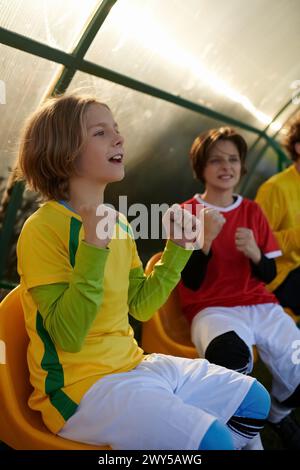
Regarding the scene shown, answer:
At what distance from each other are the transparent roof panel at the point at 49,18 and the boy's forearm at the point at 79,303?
1.36 meters

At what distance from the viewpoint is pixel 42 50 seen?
2.59 m

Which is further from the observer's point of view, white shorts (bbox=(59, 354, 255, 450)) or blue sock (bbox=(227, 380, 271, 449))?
blue sock (bbox=(227, 380, 271, 449))

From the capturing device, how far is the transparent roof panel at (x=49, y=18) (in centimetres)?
240

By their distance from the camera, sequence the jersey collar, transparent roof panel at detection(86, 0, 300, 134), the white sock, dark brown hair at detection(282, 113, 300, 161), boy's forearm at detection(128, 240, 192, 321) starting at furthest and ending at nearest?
dark brown hair at detection(282, 113, 300, 161)
transparent roof panel at detection(86, 0, 300, 134)
the jersey collar
the white sock
boy's forearm at detection(128, 240, 192, 321)

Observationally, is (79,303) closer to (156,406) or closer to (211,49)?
(156,406)

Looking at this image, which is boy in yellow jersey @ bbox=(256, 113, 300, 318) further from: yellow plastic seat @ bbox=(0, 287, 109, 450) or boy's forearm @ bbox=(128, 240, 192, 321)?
yellow plastic seat @ bbox=(0, 287, 109, 450)

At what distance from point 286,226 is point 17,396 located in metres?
2.06

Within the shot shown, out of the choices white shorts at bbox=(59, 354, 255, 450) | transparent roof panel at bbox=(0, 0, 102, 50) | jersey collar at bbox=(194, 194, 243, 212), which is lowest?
white shorts at bbox=(59, 354, 255, 450)

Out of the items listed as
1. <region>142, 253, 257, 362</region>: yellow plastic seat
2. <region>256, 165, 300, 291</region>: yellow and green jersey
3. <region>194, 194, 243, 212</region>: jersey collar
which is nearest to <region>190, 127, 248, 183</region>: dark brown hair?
<region>194, 194, 243, 212</region>: jersey collar

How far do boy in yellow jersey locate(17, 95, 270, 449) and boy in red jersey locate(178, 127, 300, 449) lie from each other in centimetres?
44

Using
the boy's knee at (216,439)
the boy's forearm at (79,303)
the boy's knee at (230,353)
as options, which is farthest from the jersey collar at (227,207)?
the boy's knee at (216,439)

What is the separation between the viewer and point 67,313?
1.56 m

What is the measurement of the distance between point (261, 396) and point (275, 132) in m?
3.56

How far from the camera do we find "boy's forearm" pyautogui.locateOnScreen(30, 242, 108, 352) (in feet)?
5.06
